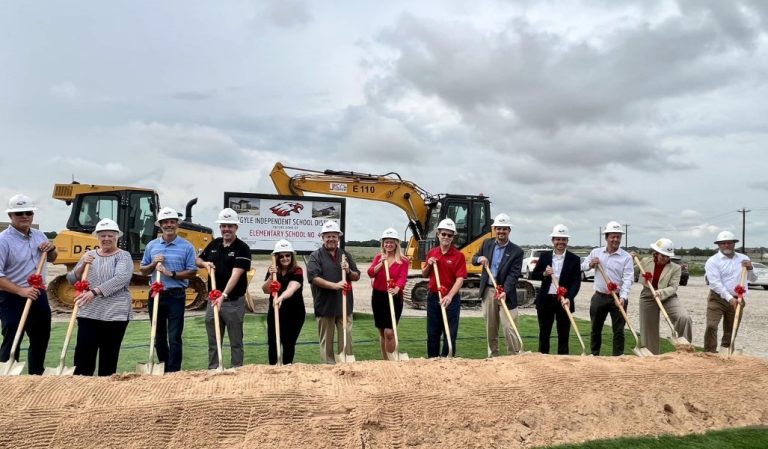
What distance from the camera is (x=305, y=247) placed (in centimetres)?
1127

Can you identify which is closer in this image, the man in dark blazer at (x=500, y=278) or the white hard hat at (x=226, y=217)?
the white hard hat at (x=226, y=217)

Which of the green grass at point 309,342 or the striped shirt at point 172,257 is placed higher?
the striped shirt at point 172,257

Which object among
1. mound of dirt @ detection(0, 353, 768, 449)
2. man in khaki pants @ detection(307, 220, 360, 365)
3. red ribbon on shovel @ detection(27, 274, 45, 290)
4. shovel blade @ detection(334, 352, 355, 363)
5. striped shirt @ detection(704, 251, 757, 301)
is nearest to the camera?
mound of dirt @ detection(0, 353, 768, 449)

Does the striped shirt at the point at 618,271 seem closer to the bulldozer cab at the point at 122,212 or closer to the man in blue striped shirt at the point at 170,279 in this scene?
the man in blue striped shirt at the point at 170,279

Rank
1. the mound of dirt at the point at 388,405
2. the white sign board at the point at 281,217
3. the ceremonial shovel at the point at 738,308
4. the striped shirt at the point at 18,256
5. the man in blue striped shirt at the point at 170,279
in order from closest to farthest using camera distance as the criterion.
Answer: the mound of dirt at the point at 388,405, the striped shirt at the point at 18,256, the man in blue striped shirt at the point at 170,279, the ceremonial shovel at the point at 738,308, the white sign board at the point at 281,217

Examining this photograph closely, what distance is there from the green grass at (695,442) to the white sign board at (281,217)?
7527mm

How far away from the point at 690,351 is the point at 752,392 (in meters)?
0.88

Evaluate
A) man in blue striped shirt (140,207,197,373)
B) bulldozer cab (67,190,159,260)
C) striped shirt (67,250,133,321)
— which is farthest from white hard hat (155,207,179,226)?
bulldozer cab (67,190,159,260)

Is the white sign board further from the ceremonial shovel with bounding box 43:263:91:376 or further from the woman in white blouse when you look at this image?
the ceremonial shovel with bounding box 43:263:91:376

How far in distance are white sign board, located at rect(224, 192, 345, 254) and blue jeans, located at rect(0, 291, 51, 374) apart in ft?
18.4

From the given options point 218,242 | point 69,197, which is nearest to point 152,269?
point 218,242

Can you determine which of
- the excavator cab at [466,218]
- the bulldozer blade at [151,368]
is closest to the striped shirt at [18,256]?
the bulldozer blade at [151,368]

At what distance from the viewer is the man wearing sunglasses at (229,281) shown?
5645mm

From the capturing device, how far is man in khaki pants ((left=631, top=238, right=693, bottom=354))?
6.89m
